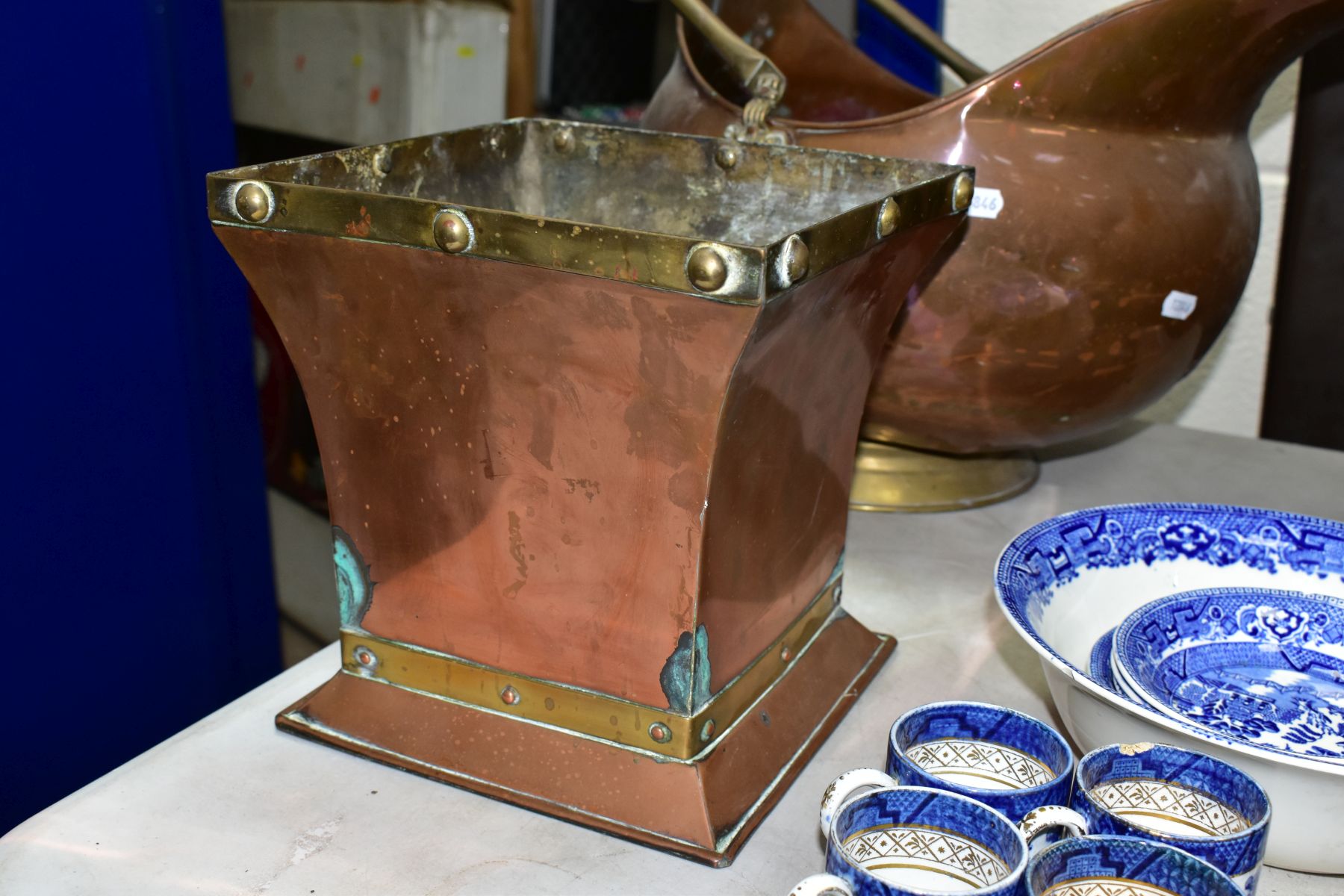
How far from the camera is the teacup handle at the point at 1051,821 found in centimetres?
47

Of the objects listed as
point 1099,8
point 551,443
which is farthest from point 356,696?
point 1099,8

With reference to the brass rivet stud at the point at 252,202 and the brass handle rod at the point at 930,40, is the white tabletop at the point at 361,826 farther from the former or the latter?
the brass handle rod at the point at 930,40

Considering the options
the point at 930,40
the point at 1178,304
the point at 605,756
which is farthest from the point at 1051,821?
the point at 930,40

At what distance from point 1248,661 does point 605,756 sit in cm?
34

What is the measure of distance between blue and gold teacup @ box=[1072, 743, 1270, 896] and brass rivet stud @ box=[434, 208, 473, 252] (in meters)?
0.32

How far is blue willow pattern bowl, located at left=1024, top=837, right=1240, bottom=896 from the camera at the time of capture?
1.44 ft

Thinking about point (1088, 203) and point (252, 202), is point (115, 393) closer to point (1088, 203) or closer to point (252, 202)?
point (252, 202)

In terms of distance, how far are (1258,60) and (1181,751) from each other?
0.45 m

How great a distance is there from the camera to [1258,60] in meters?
0.75

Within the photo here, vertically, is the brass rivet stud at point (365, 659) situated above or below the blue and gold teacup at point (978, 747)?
below

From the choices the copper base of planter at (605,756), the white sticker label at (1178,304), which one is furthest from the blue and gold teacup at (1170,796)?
the white sticker label at (1178,304)

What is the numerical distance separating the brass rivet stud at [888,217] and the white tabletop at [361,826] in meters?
0.26

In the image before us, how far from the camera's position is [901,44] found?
4.70 ft

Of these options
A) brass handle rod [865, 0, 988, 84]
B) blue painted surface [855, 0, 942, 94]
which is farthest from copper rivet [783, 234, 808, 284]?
blue painted surface [855, 0, 942, 94]
